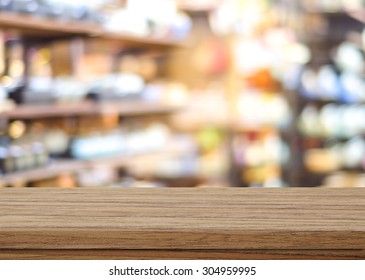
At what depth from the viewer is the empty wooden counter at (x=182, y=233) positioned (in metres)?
0.59

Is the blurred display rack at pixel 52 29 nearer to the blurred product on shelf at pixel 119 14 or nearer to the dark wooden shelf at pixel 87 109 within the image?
the blurred product on shelf at pixel 119 14

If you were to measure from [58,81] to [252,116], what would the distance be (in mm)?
2435

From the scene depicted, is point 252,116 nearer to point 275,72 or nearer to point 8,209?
point 275,72

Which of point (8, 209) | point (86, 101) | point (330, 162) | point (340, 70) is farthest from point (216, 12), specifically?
point (8, 209)

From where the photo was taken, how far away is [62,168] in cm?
450

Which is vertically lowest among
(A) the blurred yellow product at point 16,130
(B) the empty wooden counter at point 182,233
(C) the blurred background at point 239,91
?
(B) the empty wooden counter at point 182,233

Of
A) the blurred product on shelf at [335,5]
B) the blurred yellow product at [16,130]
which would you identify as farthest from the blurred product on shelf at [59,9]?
the blurred product on shelf at [335,5]

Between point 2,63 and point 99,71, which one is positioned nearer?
point 2,63

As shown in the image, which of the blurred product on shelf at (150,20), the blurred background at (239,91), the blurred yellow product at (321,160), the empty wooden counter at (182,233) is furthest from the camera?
the blurred yellow product at (321,160)

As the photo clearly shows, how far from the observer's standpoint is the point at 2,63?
4242mm

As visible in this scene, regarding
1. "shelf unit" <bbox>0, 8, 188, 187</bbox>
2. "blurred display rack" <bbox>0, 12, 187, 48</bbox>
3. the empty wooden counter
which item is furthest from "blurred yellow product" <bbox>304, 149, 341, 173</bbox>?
the empty wooden counter

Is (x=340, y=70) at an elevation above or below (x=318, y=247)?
above

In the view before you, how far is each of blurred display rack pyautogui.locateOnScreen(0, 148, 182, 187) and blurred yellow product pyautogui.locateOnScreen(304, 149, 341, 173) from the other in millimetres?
1391

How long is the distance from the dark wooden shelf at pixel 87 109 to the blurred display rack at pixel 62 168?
292 millimetres
